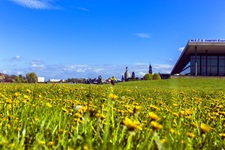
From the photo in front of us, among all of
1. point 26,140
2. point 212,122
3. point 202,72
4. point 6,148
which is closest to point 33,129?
point 26,140

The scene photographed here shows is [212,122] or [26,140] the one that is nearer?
[26,140]

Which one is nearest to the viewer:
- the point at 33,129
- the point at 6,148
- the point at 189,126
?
the point at 6,148

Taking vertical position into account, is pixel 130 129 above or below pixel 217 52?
below

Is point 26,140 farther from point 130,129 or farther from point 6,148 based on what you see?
point 130,129

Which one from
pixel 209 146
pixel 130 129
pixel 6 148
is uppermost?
pixel 130 129

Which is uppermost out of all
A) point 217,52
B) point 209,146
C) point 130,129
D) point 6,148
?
point 217,52

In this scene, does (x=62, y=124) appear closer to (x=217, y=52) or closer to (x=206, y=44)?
(x=206, y=44)

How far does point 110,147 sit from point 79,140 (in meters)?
0.44

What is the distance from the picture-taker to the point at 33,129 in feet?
8.67

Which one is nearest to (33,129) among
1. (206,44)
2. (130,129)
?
(130,129)

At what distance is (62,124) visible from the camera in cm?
274

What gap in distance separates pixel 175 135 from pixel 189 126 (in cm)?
88

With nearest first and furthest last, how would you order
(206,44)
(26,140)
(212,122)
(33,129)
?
(26,140) → (33,129) → (212,122) → (206,44)

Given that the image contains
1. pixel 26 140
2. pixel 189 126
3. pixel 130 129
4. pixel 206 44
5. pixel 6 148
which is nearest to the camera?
pixel 130 129
